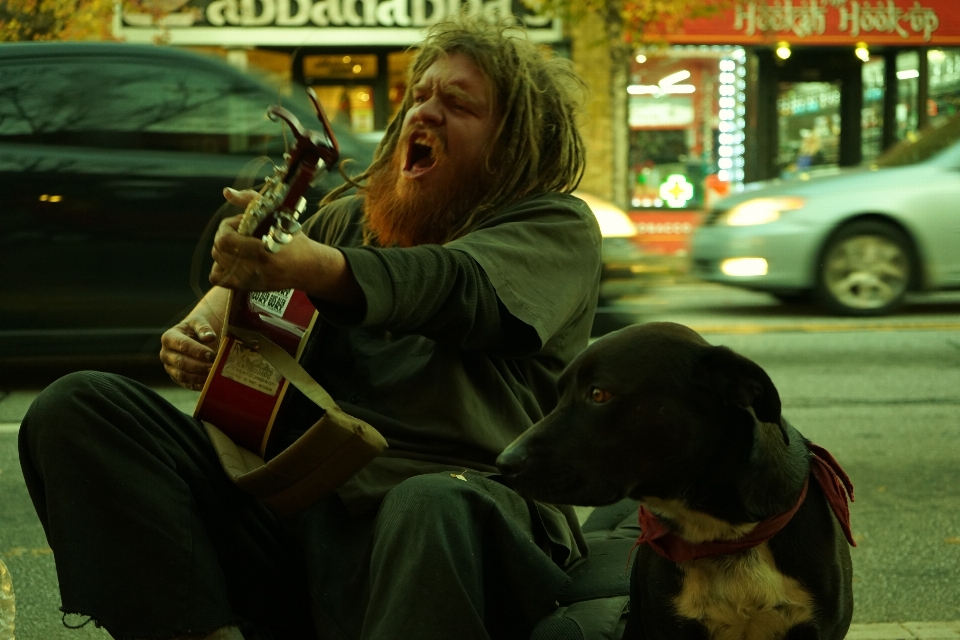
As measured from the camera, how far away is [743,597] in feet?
7.57

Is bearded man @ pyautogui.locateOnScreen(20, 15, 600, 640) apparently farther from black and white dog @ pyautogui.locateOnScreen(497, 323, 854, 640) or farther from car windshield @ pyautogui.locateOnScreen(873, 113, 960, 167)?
car windshield @ pyautogui.locateOnScreen(873, 113, 960, 167)

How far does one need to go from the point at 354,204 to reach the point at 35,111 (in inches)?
159

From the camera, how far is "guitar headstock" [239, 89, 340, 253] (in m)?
2.01

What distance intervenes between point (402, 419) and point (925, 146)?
864 cm

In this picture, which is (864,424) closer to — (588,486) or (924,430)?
(924,430)

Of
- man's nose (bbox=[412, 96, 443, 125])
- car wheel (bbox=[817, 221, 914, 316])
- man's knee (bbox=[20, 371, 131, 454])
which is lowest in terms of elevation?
car wheel (bbox=[817, 221, 914, 316])

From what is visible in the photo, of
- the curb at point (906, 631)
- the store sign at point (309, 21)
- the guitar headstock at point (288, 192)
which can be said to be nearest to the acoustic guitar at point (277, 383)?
the guitar headstock at point (288, 192)

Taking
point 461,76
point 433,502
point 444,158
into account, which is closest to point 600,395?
point 433,502

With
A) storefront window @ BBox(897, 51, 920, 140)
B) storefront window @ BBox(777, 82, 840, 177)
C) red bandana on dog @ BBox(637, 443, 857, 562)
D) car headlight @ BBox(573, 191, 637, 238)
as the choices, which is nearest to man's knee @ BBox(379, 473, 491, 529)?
red bandana on dog @ BBox(637, 443, 857, 562)

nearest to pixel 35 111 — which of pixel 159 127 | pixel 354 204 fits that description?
pixel 159 127

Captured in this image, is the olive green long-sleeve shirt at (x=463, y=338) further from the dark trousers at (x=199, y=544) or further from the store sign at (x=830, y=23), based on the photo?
the store sign at (x=830, y=23)

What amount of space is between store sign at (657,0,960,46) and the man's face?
13.6 m

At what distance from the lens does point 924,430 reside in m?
5.83

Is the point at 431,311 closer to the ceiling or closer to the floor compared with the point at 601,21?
closer to the floor
